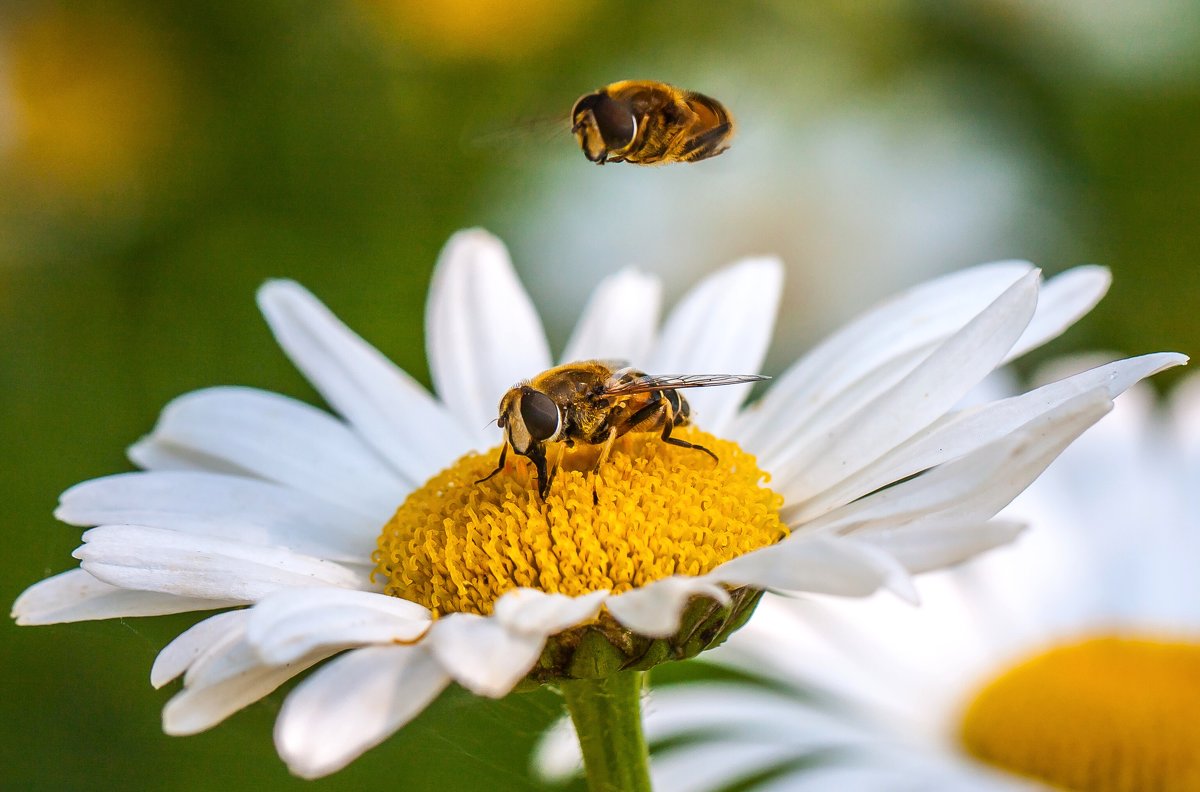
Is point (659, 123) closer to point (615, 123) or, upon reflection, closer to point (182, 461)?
point (615, 123)

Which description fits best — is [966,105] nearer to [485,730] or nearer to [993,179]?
[993,179]

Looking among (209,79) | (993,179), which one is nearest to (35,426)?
(209,79)

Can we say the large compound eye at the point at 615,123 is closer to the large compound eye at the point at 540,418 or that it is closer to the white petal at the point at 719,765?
the large compound eye at the point at 540,418

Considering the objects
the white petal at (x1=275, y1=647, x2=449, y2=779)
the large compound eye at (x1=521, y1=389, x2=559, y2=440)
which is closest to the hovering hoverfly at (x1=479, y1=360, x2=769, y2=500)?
the large compound eye at (x1=521, y1=389, x2=559, y2=440)

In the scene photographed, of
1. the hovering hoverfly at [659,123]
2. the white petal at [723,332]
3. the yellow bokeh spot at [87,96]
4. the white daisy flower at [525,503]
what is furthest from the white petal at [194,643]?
the yellow bokeh spot at [87,96]

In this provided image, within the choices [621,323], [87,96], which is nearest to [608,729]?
[621,323]

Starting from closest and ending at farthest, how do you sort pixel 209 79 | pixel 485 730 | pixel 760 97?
pixel 485 730 → pixel 209 79 → pixel 760 97
